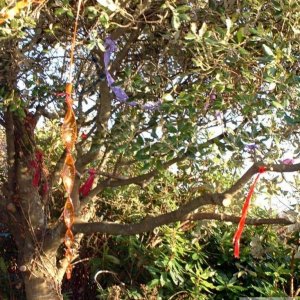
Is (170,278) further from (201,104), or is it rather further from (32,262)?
(201,104)

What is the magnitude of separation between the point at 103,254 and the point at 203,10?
90.2 inches

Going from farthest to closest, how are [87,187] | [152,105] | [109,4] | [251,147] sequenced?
1. [87,187]
2. [152,105]
3. [251,147]
4. [109,4]

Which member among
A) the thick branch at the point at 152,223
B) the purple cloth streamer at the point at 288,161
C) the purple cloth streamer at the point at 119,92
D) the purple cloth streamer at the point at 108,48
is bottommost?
the thick branch at the point at 152,223

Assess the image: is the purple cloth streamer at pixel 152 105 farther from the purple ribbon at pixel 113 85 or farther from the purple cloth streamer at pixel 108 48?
the purple cloth streamer at pixel 108 48

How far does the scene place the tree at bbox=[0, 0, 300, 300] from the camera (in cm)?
300

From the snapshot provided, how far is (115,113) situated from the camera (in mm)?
3797

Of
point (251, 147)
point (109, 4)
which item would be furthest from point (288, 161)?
point (109, 4)

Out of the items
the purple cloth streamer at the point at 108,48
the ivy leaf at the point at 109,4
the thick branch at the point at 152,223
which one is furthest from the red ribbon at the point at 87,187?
the ivy leaf at the point at 109,4

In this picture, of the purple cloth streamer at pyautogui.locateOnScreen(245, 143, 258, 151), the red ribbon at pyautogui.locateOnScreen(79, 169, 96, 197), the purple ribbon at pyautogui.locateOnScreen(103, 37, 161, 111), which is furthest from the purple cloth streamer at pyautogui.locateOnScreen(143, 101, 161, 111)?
the red ribbon at pyautogui.locateOnScreen(79, 169, 96, 197)

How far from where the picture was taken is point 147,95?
344 cm

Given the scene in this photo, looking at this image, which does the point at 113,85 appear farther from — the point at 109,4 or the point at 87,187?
the point at 87,187

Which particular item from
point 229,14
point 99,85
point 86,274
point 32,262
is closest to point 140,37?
point 99,85

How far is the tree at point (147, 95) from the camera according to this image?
118 inches

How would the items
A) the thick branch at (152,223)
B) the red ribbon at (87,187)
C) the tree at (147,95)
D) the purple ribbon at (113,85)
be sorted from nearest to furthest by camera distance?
1. the tree at (147,95)
2. the purple ribbon at (113,85)
3. the thick branch at (152,223)
4. the red ribbon at (87,187)
